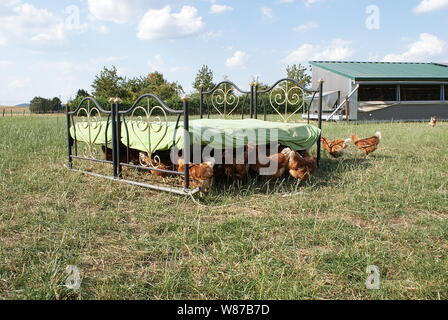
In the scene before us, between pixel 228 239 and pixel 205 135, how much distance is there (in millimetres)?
1757

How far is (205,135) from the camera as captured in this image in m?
4.35

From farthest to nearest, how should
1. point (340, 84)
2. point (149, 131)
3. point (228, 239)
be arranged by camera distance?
point (340, 84) < point (149, 131) < point (228, 239)

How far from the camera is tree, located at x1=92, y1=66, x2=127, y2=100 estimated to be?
122 ft

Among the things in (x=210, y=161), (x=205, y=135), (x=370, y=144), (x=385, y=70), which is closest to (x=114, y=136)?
(x=205, y=135)

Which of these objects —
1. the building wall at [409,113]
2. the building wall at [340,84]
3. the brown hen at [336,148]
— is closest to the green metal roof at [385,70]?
the building wall at [340,84]

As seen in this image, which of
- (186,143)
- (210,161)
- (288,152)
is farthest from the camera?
(288,152)

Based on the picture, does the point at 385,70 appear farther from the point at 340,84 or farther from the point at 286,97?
the point at 286,97

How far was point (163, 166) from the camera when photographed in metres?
4.89

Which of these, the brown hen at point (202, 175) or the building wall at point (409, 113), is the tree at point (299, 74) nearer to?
the building wall at point (409, 113)

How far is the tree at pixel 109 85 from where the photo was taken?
37.2 metres

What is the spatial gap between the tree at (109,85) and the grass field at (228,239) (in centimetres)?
3422
